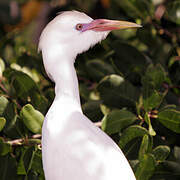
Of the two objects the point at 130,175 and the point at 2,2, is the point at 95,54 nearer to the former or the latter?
the point at 130,175

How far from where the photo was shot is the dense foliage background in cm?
84

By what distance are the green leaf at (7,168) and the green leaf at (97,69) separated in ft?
1.22

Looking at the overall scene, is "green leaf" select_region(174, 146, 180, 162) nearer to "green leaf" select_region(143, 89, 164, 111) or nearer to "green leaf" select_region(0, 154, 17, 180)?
"green leaf" select_region(143, 89, 164, 111)

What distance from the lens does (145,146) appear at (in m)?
0.81

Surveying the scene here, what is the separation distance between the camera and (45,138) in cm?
73

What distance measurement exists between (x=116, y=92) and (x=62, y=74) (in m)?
0.23

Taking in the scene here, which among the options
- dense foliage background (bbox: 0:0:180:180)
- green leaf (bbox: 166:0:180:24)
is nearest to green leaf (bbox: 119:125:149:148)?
dense foliage background (bbox: 0:0:180:180)

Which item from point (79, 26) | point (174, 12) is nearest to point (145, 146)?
point (79, 26)

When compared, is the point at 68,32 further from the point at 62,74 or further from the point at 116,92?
the point at 116,92

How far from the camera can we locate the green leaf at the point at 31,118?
83 centimetres

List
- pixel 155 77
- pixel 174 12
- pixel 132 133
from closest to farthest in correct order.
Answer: pixel 132 133, pixel 155 77, pixel 174 12

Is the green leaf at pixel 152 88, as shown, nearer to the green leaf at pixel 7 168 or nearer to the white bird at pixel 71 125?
the white bird at pixel 71 125

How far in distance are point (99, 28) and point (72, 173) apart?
295 millimetres

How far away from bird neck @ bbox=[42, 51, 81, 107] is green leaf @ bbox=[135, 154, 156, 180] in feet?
0.57
